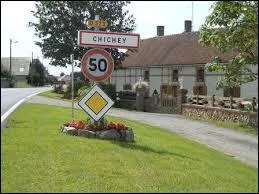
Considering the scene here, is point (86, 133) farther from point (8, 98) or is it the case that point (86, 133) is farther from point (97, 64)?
point (8, 98)

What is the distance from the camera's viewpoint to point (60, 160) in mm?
7926

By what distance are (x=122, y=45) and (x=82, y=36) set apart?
2.86 ft

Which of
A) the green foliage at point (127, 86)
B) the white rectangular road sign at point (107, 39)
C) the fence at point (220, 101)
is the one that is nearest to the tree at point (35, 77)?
the green foliage at point (127, 86)

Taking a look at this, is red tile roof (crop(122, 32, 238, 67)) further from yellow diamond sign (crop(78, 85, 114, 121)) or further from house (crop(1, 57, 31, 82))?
yellow diamond sign (crop(78, 85, 114, 121))

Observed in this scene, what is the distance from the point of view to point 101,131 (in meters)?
12.0

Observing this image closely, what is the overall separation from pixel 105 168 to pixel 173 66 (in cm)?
3658

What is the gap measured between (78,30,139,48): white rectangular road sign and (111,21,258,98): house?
75.2 feet

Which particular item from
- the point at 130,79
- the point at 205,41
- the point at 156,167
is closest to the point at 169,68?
the point at 130,79

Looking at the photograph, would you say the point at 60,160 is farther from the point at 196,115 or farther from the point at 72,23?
the point at 196,115

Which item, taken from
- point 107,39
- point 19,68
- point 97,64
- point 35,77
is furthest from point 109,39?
point 19,68

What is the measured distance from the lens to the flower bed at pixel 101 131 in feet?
39.2

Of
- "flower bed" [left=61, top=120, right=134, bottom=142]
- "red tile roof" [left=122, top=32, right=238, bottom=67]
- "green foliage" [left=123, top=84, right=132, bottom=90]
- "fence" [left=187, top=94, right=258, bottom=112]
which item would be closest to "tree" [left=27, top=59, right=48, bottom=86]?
"green foliage" [left=123, top=84, right=132, bottom=90]

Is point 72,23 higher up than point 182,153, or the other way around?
point 72,23

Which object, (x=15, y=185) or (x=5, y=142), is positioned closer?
(x=15, y=185)
